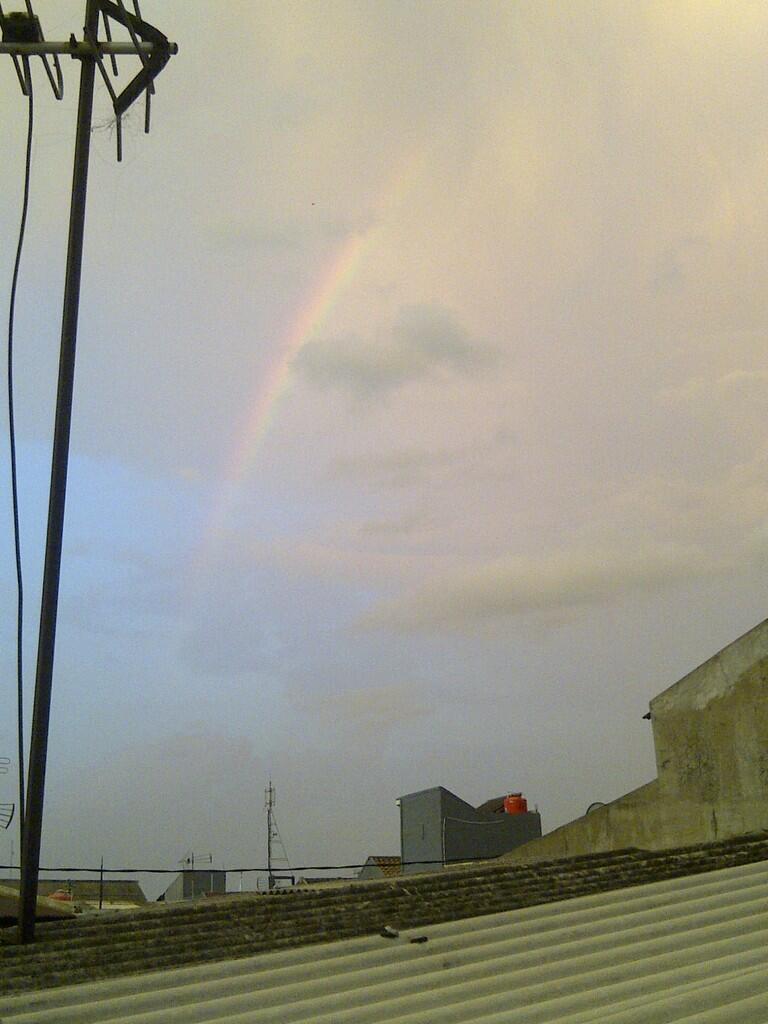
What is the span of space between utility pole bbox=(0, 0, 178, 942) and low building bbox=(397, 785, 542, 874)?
2234 centimetres

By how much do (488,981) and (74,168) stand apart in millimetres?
6620

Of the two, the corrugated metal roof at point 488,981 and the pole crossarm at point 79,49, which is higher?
the pole crossarm at point 79,49

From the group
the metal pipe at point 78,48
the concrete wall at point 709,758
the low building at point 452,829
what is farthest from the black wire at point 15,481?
the low building at point 452,829

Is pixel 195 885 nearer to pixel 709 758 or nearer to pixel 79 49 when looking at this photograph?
pixel 709 758

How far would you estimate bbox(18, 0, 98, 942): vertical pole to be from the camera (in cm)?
649

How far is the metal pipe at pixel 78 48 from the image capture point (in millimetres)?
7645

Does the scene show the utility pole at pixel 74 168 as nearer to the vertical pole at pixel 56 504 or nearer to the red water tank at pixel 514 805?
the vertical pole at pixel 56 504

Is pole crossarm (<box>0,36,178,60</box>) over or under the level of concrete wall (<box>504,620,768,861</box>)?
over

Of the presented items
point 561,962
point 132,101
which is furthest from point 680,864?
point 132,101

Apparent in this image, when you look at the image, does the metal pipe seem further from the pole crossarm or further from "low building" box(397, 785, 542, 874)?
"low building" box(397, 785, 542, 874)

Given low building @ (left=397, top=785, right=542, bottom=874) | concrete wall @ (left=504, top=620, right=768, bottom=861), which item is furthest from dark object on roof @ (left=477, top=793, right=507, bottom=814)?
concrete wall @ (left=504, top=620, right=768, bottom=861)

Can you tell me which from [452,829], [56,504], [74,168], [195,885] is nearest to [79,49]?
[74,168]

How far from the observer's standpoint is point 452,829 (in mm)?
28266

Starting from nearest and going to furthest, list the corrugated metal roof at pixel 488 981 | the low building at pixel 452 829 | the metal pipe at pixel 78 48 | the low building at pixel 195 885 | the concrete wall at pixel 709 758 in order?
the corrugated metal roof at pixel 488 981 → the metal pipe at pixel 78 48 → the concrete wall at pixel 709 758 → the low building at pixel 452 829 → the low building at pixel 195 885
